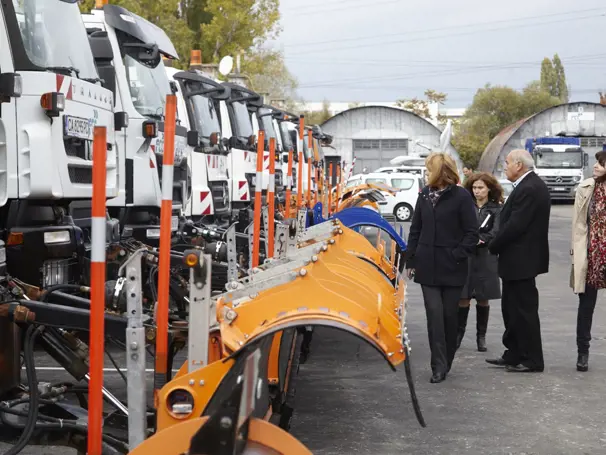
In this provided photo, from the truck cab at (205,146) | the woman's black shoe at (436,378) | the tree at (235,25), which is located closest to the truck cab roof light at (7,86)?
the woman's black shoe at (436,378)

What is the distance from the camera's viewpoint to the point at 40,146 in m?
6.16

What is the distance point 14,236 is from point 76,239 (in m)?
0.51

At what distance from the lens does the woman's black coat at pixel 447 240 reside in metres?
8.67

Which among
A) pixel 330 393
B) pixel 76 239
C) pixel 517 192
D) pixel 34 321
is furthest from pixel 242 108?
pixel 34 321

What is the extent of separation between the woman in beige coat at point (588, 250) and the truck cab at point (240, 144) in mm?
6248

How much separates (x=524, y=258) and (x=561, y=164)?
40345 mm

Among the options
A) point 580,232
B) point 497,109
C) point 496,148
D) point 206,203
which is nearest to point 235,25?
point 206,203

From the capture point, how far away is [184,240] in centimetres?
1023

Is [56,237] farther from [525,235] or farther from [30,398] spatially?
[525,235]

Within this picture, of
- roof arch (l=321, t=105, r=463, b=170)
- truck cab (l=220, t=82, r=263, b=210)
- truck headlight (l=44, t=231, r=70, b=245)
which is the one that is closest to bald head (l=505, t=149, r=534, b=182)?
truck headlight (l=44, t=231, r=70, b=245)

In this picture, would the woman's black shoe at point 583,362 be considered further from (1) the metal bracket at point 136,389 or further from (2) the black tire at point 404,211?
(2) the black tire at point 404,211

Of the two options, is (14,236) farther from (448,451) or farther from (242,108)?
(242,108)

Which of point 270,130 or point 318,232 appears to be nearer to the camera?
point 318,232

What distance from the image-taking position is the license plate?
21.3 feet
